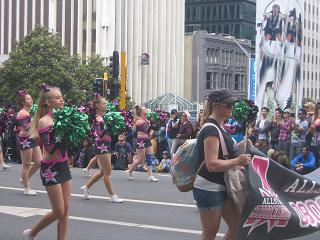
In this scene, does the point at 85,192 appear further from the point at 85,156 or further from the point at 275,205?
the point at 85,156

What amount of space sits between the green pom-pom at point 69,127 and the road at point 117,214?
178 centimetres

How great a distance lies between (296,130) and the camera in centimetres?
1722

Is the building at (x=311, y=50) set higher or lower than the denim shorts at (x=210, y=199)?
higher

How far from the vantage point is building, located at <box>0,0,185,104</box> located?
70.6 metres

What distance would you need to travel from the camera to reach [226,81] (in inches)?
3809

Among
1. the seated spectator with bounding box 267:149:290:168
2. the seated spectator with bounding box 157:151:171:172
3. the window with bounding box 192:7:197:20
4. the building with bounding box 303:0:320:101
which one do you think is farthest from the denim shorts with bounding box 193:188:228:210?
the building with bounding box 303:0:320:101

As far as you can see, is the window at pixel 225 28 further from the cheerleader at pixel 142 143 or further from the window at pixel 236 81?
the cheerleader at pixel 142 143

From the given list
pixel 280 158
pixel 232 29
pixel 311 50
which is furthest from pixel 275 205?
pixel 311 50

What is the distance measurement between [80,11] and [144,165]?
55265 millimetres

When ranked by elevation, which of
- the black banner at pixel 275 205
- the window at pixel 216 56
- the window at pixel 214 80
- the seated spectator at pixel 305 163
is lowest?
the seated spectator at pixel 305 163

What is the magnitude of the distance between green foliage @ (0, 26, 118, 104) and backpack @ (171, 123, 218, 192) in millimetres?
42825

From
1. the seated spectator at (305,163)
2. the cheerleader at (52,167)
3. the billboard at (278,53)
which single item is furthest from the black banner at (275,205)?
the billboard at (278,53)

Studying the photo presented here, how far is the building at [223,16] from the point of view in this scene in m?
109

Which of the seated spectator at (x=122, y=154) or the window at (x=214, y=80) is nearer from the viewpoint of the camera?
the seated spectator at (x=122, y=154)
